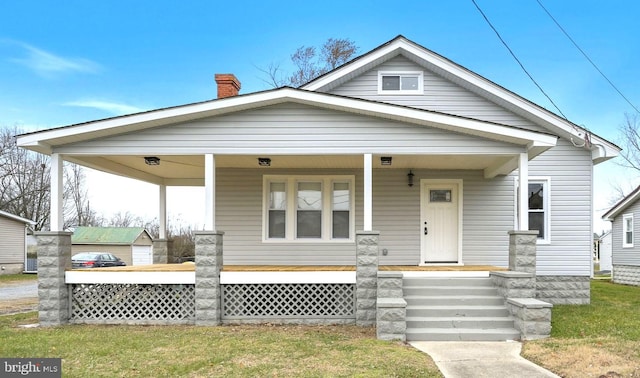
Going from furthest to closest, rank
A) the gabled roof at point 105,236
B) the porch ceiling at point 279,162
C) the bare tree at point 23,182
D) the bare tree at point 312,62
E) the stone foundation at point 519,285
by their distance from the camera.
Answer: the bare tree at point 23,182
the gabled roof at point 105,236
the bare tree at point 312,62
the porch ceiling at point 279,162
the stone foundation at point 519,285

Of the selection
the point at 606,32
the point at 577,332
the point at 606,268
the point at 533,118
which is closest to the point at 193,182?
the point at 533,118

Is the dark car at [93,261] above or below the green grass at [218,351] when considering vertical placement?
below

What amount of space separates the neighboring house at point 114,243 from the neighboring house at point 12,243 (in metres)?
4.14

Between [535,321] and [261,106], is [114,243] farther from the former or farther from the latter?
[535,321]

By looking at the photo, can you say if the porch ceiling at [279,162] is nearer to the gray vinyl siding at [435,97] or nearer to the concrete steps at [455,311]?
the gray vinyl siding at [435,97]

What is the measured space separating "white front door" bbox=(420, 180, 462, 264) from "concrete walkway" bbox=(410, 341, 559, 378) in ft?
13.0

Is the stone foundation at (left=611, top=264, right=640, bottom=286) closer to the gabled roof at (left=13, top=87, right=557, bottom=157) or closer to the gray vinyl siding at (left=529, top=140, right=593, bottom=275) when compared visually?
the gray vinyl siding at (left=529, top=140, right=593, bottom=275)

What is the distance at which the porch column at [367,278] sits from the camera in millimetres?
8383

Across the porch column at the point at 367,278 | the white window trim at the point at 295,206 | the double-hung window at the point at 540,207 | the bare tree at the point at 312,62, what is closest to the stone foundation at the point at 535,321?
the porch column at the point at 367,278

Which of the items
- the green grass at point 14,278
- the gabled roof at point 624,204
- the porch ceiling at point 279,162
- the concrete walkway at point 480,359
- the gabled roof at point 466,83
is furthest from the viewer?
the green grass at point 14,278

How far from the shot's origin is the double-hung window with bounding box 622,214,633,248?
776 inches

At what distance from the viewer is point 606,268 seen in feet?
124

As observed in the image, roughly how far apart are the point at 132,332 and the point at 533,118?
31.2ft

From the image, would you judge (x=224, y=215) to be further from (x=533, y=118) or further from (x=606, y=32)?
(x=606, y=32)
